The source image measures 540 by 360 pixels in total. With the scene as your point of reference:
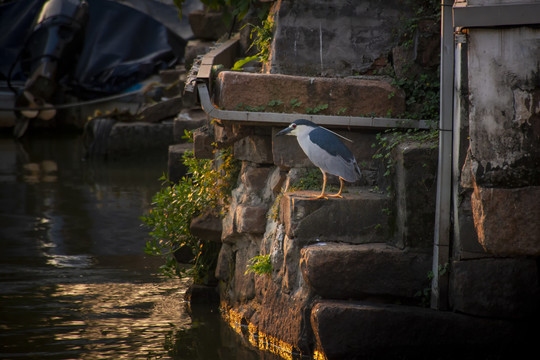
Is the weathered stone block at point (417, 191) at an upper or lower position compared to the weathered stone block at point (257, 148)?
lower

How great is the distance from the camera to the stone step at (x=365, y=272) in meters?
4.18

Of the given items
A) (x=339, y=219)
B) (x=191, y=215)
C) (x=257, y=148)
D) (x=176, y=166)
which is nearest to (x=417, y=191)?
(x=339, y=219)

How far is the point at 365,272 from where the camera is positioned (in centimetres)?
421

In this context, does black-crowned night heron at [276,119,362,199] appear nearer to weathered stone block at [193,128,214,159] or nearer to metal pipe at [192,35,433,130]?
metal pipe at [192,35,433,130]

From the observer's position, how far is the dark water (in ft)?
15.6

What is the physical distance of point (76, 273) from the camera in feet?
20.8

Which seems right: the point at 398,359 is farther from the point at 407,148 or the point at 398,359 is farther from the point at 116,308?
the point at 116,308

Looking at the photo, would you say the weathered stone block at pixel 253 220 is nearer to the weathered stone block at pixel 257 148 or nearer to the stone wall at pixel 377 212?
the stone wall at pixel 377 212

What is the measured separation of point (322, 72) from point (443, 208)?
1.35 meters

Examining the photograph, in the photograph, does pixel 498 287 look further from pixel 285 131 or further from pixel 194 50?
pixel 194 50

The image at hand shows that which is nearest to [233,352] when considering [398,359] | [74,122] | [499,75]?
[398,359]

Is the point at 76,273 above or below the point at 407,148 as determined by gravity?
below

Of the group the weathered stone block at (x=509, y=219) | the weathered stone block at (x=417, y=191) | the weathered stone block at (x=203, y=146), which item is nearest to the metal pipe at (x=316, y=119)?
the weathered stone block at (x=417, y=191)

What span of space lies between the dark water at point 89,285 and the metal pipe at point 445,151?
1.30m
